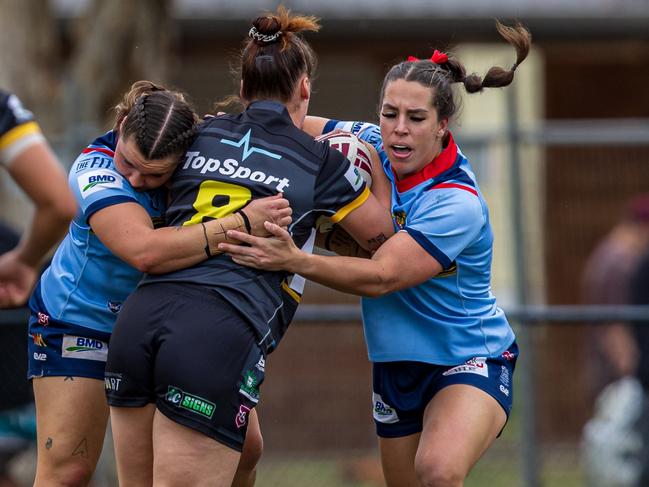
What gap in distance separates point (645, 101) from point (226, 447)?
10662mm

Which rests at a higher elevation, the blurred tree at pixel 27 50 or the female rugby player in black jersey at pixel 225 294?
the blurred tree at pixel 27 50

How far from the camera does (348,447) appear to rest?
9.24m

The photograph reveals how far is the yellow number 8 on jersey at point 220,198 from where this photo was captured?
456 cm

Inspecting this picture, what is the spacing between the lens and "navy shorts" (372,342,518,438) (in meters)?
5.12

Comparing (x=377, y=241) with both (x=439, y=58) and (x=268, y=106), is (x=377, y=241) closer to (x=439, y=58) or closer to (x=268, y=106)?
(x=268, y=106)

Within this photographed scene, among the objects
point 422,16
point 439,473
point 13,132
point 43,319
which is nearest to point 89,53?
point 422,16

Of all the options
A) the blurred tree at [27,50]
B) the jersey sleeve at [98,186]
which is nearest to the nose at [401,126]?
the jersey sleeve at [98,186]

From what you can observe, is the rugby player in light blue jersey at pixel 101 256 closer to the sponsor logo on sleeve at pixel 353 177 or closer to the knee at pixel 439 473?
the sponsor logo on sleeve at pixel 353 177

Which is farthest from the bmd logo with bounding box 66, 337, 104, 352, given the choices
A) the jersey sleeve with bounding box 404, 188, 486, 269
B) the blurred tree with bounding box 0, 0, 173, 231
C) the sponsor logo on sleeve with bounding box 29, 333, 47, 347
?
the blurred tree with bounding box 0, 0, 173, 231

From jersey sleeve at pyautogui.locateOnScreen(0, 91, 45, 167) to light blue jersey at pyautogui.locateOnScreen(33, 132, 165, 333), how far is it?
1.20 feet

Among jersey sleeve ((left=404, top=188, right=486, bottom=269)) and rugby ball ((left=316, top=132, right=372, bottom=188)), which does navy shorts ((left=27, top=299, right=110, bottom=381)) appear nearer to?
rugby ball ((left=316, top=132, right=372, bottom=188))

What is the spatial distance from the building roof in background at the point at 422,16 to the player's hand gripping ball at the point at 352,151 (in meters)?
7.88

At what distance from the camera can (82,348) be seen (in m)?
5.04

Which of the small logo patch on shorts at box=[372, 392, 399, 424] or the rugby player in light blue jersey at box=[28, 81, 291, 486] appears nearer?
the rugby player in light blue jersey at box=[28, 81, 291, 486]
